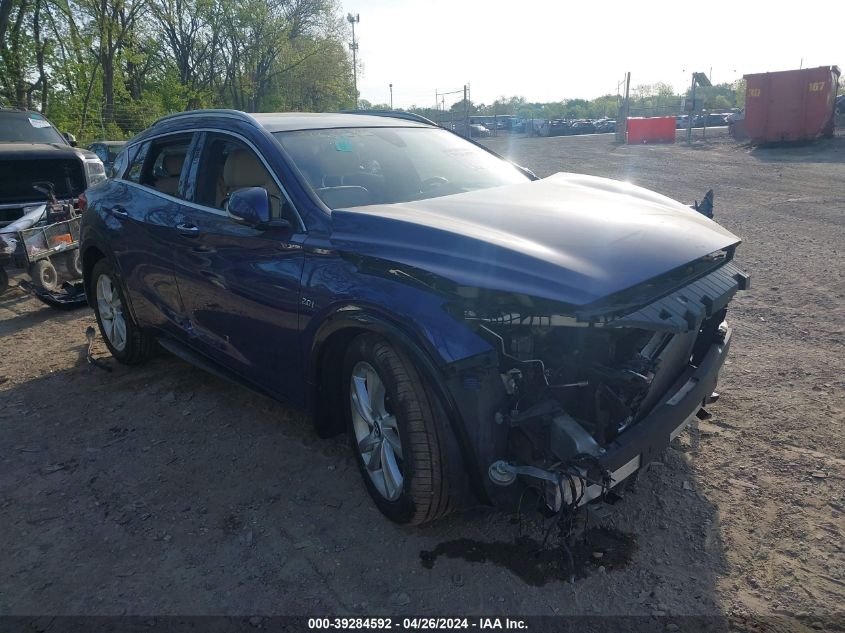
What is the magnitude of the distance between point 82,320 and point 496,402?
578 cm

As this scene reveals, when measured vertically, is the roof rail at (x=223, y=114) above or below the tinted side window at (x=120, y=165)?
above

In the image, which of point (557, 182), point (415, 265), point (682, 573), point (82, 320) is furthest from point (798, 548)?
point (82, 320)

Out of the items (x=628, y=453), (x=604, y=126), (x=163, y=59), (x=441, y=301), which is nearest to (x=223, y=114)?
(x=441, y=301)

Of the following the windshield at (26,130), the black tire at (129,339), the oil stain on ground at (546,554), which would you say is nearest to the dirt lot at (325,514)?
the oil stain on ground at (546,554)

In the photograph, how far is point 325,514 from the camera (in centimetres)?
319

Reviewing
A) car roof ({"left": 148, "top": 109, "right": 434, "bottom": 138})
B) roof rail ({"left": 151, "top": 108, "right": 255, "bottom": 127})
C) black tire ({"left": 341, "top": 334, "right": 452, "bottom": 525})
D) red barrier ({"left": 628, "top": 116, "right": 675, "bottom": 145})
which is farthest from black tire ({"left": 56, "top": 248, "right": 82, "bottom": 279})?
red barrier ({"left": 628, "top": 116, "right": 675, "bottom": 145})

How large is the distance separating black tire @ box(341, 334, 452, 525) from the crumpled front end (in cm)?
17

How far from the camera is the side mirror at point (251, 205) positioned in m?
3.17

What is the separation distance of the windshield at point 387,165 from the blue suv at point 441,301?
0.6 inches

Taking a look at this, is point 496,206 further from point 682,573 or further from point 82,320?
point 82,320

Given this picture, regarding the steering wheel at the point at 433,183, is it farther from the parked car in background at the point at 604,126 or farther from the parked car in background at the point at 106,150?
the parked car in background at the point at 604,126

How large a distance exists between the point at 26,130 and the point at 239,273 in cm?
886

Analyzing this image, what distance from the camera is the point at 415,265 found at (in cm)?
268

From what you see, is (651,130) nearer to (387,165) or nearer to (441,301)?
(387,165)
